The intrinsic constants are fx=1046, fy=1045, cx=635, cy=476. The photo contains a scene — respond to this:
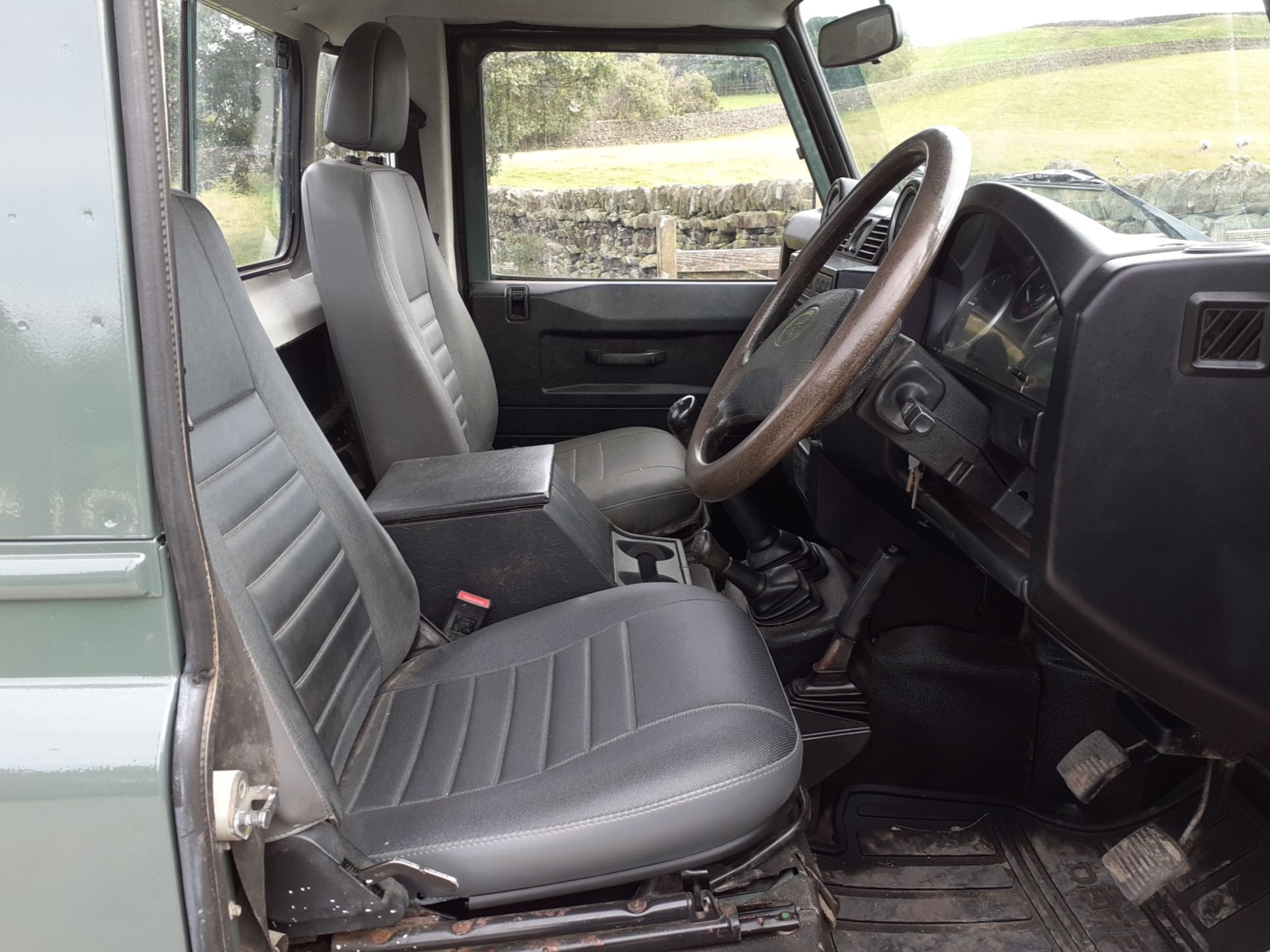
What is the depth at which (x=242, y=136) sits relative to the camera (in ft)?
7.81

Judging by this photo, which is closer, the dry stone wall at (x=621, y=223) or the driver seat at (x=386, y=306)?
the driver seat at (x=386, y=306)

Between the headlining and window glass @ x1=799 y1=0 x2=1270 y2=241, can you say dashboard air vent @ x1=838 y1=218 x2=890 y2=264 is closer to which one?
window glass @ x1=799 y1=0 x2=1270 y2=241

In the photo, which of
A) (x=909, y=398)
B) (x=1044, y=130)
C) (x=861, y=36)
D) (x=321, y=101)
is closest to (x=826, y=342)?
(x=909, y=398)

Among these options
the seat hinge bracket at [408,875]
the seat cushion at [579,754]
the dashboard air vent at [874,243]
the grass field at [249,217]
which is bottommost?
the seat hinge bracket at [408,875]

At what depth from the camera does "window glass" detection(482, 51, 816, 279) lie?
8.70ft

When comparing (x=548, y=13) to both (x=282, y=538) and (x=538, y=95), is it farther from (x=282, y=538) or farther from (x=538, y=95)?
(x=282, y=538)

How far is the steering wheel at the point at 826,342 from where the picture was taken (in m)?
1.04

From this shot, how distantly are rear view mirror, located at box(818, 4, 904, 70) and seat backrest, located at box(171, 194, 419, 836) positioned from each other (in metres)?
1.40

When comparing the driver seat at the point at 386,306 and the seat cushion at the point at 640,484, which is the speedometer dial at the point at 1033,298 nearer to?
the seat cushion at the point at 640,484

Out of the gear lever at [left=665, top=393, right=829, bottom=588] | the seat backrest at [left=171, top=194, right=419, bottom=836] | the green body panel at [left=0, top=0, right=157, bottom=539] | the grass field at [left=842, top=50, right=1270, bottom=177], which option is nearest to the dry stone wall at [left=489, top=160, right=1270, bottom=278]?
the grass field at [left=842, top=50, right=1270, bottom=177]

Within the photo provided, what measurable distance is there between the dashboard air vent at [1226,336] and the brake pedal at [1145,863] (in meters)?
0.78

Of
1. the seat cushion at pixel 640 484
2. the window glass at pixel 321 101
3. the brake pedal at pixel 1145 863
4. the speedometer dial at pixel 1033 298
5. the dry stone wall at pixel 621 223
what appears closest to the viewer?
the speedometer dial at pixel 1033 298

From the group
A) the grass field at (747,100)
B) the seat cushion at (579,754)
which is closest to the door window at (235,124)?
the grass field at (747,100)

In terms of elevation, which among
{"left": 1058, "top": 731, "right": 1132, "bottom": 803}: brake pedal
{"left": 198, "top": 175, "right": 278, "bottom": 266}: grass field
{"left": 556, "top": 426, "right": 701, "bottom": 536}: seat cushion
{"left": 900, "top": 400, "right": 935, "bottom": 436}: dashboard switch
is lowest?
{"left": 1058, "top": 731, "right": 1132, "bottom": 803}: brake pedal
